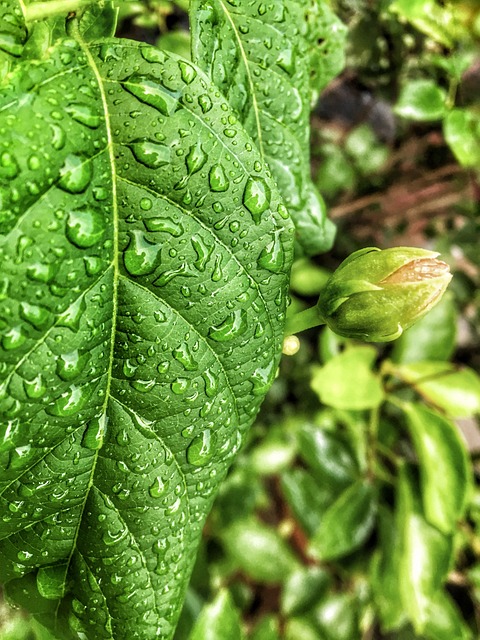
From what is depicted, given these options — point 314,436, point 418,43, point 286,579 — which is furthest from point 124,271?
point 418,43

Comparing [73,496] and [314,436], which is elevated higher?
[73,496]

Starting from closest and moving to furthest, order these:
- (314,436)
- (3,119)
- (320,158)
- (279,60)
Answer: (3,119) < (279,60) < (314,436) < (320,158)

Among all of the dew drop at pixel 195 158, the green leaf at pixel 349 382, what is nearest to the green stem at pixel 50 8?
the dew drop at pixel 195 158

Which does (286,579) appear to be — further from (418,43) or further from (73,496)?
(418,43)

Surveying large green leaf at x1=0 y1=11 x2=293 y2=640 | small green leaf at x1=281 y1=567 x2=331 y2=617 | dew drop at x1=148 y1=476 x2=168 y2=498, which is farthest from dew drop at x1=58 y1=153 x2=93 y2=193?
small green leaf at x1=281 y1=567 x2=331 y2=617

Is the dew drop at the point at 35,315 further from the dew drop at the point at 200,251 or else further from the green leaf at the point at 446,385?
the green leaf at the point at 446,385

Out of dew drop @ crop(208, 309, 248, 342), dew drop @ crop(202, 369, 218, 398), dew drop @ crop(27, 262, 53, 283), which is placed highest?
dew drop @ crop(27, 262, 53, 283)

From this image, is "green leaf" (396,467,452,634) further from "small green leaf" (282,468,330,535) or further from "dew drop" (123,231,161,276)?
"dew drop" (123,231,161,276)
